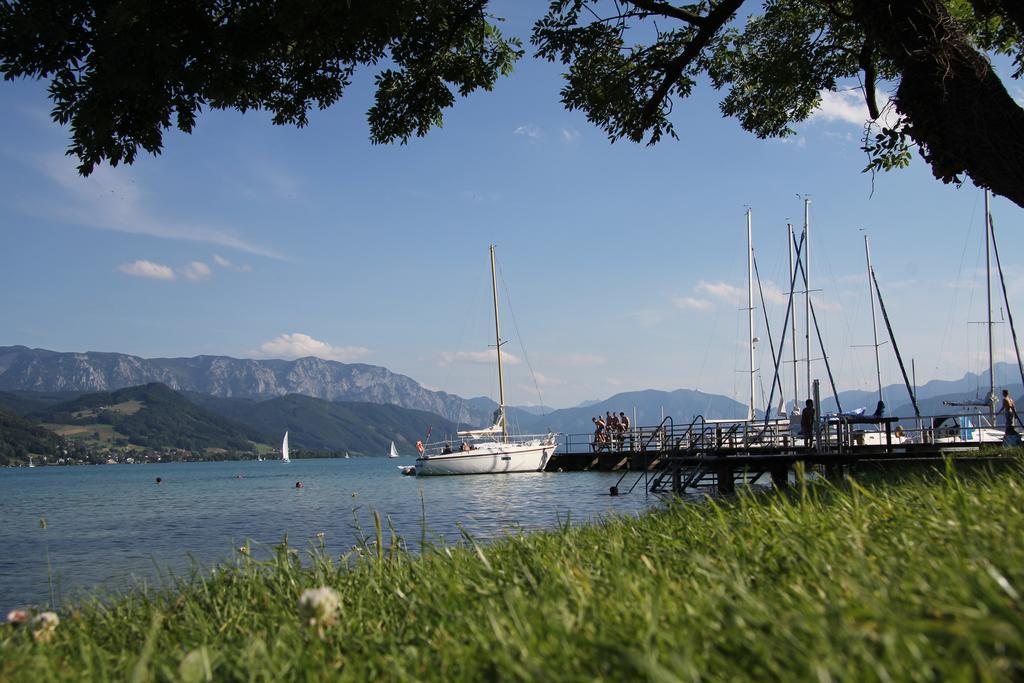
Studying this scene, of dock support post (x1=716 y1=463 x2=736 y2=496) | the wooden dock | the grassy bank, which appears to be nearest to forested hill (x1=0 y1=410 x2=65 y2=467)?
the wooden dock

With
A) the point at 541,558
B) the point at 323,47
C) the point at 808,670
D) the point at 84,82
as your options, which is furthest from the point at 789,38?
the point at 808,670

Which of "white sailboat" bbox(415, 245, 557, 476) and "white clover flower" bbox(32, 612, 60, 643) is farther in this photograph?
"white sailboat" bbox(415, 245, 557, 476)

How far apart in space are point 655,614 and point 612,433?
155ft

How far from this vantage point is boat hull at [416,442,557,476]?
53.8 m

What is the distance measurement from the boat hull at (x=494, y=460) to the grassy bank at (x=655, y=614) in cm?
4899

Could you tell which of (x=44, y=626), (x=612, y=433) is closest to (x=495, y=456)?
(x=612, y=433)

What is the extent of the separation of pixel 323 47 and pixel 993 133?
6.14 metres

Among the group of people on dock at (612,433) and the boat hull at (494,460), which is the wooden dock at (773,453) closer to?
the group of people on dock at (612,433)

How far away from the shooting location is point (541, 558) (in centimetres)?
441

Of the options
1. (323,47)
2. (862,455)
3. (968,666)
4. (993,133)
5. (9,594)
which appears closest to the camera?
(968,666)

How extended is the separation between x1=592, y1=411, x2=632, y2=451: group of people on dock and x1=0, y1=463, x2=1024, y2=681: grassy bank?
144ft

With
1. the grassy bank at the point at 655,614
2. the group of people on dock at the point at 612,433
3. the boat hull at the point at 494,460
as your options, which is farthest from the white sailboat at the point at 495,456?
the grassy bank at the point at 655,614

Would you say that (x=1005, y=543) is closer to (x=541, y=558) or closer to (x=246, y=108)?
(x=541, y=558)

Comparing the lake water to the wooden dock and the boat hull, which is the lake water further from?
the boat hull
